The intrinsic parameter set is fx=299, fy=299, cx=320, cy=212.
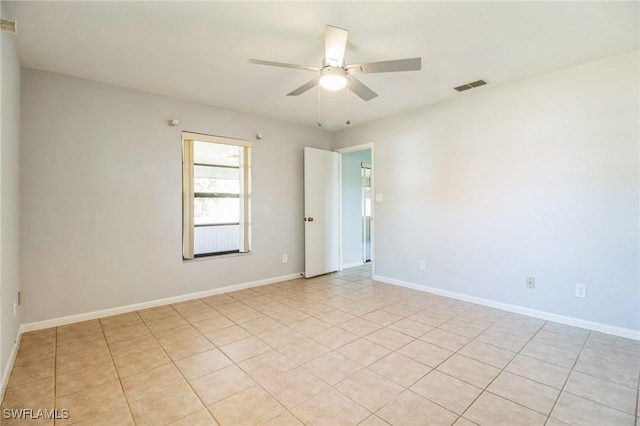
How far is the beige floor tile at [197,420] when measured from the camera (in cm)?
158

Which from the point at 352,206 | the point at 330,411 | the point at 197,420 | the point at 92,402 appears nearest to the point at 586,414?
the point at 330,411

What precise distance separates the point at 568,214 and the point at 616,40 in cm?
147

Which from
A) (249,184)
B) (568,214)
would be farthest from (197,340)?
(568,214)

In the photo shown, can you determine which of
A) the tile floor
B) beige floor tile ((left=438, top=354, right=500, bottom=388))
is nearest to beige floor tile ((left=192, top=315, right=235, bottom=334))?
the tile floor

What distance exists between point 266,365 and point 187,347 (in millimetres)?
755

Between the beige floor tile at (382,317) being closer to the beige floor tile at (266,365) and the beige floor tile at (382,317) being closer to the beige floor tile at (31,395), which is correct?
the beige floor tile at (266,365)

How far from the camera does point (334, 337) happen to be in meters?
→ 2.62

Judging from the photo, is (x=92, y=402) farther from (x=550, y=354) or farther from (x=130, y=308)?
(x=550, y=354)

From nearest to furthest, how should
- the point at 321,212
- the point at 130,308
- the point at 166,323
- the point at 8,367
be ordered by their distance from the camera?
the point at 8,367 < the point at 166,323 < the point at 130,308 < the point at 321,212

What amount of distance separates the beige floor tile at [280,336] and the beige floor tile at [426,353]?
911mm

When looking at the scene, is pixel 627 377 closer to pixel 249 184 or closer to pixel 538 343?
pixel 538 343

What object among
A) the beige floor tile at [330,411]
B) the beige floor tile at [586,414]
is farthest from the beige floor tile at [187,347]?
the beige floor tile at [586,414]

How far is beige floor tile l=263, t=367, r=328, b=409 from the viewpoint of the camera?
5.89ft

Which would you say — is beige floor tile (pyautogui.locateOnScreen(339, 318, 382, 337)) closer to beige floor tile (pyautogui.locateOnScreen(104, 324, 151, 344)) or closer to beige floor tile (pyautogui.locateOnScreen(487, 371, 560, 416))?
beige floor tile (pyautogui.locateOnScreen(487, 371, 560, 416))
